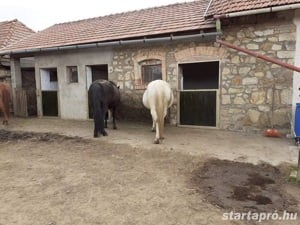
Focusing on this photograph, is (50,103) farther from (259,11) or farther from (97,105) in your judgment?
(259,11)

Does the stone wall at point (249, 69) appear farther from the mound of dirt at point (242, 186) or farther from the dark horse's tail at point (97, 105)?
the mound of dirt at point (242, 186)

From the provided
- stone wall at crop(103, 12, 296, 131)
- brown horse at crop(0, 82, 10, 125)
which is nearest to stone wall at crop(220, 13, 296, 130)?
stone wall at crop(103, 12, 296, 131)

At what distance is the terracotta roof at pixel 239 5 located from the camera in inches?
244

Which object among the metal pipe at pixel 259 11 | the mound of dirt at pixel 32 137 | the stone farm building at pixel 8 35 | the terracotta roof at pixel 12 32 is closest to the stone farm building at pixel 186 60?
the metal pipe at pixel 259 11

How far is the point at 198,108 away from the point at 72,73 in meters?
5.52

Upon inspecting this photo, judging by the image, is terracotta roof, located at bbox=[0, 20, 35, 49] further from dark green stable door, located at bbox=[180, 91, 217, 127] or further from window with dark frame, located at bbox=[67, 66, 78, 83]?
dark green stable door, located at bbox=[180, 91, 217, 127]

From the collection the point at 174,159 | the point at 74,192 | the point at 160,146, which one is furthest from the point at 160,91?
the point at 74,192

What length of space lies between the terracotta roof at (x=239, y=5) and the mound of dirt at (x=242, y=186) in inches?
158

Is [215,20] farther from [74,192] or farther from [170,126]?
[74,192]

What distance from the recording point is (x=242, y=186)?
3760 mm

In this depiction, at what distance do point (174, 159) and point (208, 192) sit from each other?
150 cm

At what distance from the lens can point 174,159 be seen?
5008 mm

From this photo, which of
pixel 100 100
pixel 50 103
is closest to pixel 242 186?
pixel 100 100

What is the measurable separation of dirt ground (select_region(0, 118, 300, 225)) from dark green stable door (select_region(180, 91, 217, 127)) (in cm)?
97
